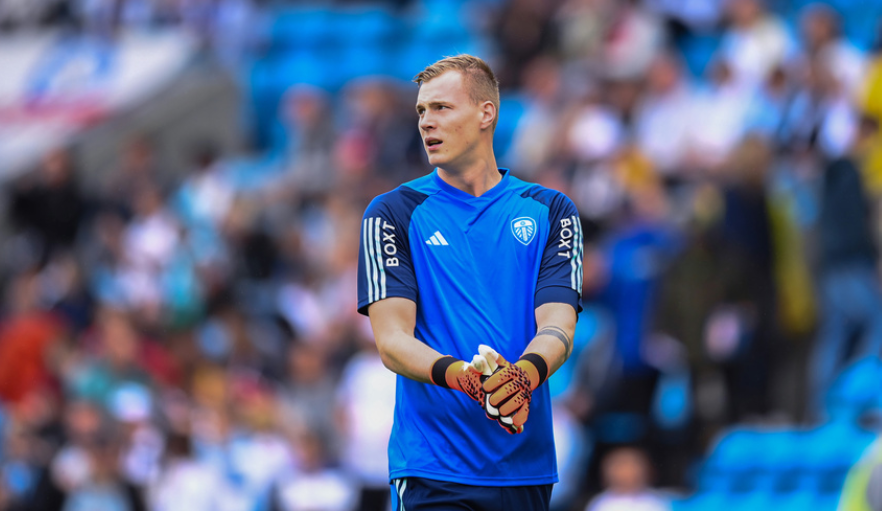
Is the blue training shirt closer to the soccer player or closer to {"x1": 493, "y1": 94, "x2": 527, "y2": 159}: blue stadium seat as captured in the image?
the soccer player

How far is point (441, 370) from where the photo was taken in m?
3.94

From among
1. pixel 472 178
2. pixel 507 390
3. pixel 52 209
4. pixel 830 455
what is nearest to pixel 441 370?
pixel 507 390

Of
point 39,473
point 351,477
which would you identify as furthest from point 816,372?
point 39,473

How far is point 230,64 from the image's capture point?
17.2 meters

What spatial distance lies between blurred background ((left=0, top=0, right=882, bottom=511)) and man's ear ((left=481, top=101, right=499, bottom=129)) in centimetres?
218

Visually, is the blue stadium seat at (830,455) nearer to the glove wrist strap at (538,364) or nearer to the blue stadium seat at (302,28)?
the glove wrist strap at (538,364)

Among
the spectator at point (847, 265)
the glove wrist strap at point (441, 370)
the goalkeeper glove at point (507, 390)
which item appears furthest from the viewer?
the spectator at point (847, 265)

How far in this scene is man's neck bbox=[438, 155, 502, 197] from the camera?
14.6 ft

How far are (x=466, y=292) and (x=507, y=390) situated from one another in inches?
22.6

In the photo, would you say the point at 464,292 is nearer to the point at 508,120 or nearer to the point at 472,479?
the point at 472,479

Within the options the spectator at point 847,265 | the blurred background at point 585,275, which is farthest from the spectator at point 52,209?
the spectator at point 847,265

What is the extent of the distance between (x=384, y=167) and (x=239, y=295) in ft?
6.19

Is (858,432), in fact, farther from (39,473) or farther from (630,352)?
(39,473)

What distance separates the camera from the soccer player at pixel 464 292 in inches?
165
